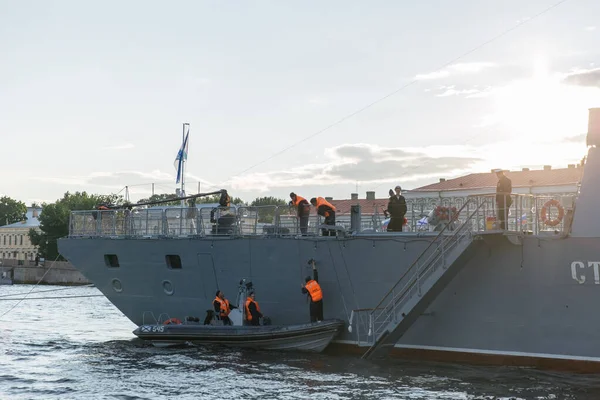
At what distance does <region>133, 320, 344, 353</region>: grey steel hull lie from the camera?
66.1 feet

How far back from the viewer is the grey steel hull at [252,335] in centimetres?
2014

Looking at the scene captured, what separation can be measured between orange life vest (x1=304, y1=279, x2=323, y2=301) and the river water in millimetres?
1621

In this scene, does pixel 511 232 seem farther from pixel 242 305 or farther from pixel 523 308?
pixel 242 305

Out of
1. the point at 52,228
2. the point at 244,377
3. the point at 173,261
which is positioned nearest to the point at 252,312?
the point at 244,377

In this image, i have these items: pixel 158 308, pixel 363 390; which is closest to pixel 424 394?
pixel 363 390

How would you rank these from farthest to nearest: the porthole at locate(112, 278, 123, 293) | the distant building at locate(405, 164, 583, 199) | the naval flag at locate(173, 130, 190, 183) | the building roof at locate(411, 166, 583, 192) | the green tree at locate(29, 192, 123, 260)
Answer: the green tree at locate(29, 192, 123, 260), the building roof at locate(411, 166, 583, 192), the distant building at locate(405, 164, 583, 199), the naval flag at locate(173, 130, 190, 183), the porthole at locate(112, 278, 123, 293)

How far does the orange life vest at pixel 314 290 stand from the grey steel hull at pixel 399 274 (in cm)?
61

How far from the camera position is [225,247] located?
22625mm

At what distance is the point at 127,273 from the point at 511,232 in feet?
42.8

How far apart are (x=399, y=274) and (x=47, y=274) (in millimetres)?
71605

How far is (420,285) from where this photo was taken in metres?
18.4

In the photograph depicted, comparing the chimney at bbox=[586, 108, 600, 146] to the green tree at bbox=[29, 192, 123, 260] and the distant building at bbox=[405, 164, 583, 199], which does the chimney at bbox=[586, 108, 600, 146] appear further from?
the green tree at bbox=[29, 192, 123, 260]

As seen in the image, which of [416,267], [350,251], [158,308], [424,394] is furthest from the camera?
[158,308]

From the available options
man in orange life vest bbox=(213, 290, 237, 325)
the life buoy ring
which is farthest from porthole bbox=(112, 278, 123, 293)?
the life buoy ring
